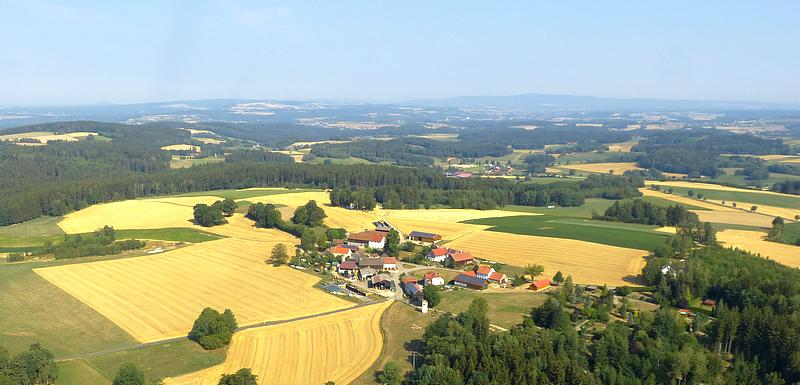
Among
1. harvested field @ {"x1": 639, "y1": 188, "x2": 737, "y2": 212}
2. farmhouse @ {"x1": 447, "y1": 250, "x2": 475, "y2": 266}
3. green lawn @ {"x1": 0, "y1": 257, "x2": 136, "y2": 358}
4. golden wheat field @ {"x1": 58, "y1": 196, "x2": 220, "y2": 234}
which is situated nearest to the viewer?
green lawn @ {"x1": 0, "y1": 257, "x2": 136, "y2": 358}

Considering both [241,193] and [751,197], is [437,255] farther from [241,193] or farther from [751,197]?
[751,197]

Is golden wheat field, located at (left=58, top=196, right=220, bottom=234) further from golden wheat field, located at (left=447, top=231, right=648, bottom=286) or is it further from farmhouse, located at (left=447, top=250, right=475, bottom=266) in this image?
golden wheat field, located at (left=447, top=231, right=648, bottom=286)

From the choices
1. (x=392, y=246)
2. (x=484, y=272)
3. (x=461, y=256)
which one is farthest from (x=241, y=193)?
(x=484, y=272)

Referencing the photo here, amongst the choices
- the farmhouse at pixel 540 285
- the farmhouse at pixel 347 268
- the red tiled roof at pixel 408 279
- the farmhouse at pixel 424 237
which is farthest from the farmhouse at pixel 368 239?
the farmhouse at pixel 540 285

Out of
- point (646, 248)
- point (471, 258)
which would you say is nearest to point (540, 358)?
point (471, 258)

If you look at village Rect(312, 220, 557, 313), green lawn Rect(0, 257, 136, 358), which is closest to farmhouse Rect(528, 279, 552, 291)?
village Rect(312, 220, 557, 313)

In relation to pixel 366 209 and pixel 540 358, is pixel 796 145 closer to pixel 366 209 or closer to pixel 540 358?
pixel 366 209
